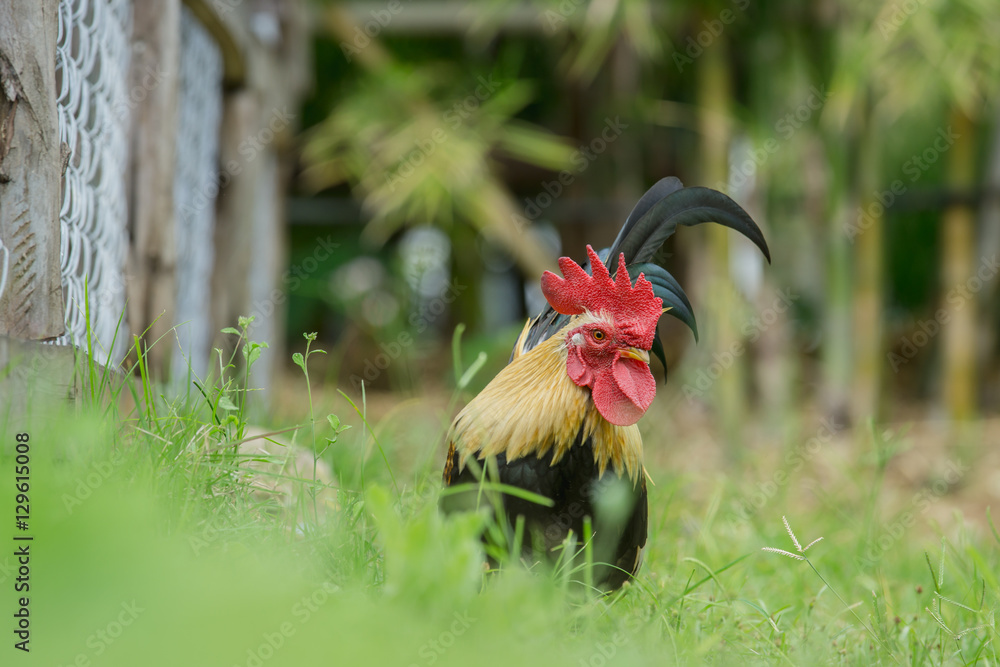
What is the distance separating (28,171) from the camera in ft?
5.55

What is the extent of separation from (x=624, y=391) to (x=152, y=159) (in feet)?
5.76

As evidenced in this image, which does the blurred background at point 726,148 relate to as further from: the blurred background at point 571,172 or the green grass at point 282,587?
the green grass at point 282,587

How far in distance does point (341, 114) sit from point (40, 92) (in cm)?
442

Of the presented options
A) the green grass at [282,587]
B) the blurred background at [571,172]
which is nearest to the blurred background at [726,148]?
the blurred background at [571,172]

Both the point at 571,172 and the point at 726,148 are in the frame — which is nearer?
the point at 726,148

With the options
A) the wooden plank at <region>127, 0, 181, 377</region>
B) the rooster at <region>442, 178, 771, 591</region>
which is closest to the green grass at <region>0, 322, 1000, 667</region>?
the rooster at <region>442, 178, 771, 591</region>

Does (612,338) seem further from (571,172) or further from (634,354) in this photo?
(571,172)

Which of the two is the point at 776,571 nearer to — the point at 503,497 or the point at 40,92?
Answer: the point at 503,497

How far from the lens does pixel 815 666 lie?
5.61ft

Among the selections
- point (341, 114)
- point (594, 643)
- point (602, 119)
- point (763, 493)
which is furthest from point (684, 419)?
point (594, 643)

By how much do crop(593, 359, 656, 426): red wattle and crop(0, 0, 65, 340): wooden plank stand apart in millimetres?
1234

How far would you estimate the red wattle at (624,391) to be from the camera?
1.91 metres

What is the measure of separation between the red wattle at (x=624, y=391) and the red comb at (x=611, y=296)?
68 mm

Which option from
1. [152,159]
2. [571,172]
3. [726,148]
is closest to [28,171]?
[152,159]
